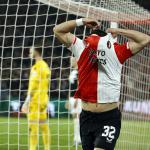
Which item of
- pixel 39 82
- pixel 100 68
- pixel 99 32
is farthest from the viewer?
pixel 39 82

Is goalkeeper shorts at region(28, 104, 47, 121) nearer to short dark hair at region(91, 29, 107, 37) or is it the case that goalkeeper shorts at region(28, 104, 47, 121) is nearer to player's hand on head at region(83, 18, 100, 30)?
short dark hair at region(91, 29, 107, 37)

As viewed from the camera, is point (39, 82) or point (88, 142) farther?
point (39, 82)

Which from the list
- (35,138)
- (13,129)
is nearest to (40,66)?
(35,138)

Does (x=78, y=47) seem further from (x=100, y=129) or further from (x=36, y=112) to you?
(x=36, y=112)

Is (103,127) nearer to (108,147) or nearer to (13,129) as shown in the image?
(108,147)

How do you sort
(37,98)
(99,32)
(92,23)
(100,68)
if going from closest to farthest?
(92,23) < (100,68) < (99,32) < (37,98)

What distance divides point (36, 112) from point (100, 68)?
4.92 metres

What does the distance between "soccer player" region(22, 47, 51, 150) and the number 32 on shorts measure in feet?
15.7

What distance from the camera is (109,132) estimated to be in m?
6.79

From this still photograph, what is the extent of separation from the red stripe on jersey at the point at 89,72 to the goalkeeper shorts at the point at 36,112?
4.80 m

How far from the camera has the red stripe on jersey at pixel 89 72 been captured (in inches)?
271

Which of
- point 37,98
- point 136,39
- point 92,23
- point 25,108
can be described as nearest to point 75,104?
point 37,98

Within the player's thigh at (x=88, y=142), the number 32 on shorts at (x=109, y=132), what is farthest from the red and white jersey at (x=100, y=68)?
the player's thigh at (x=88, y=142)

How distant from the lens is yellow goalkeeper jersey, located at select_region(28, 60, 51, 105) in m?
11.5
